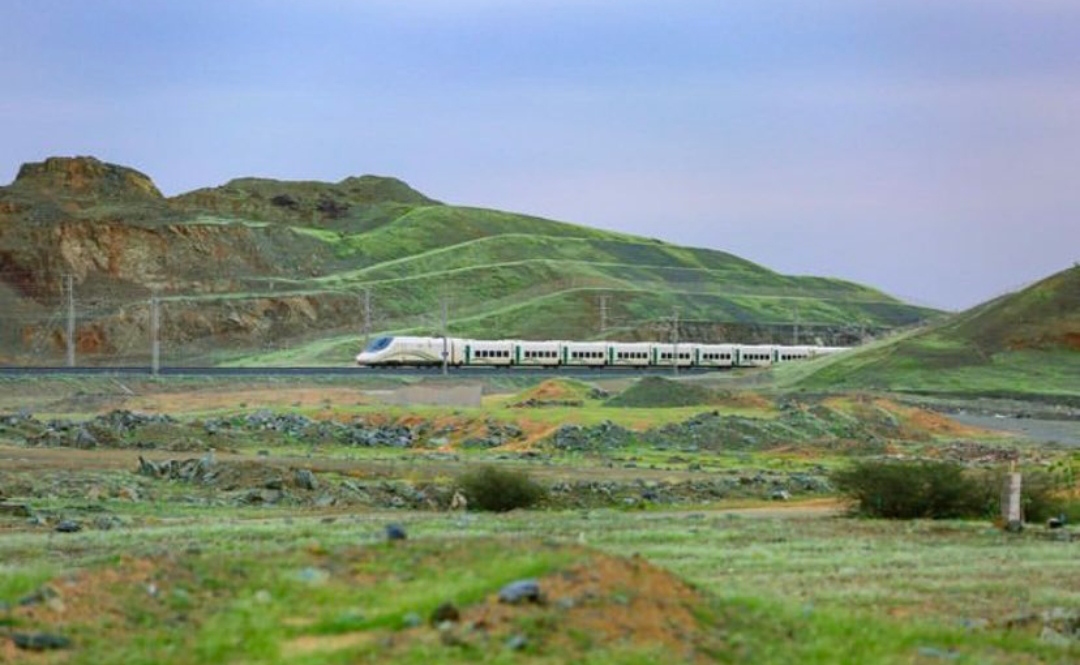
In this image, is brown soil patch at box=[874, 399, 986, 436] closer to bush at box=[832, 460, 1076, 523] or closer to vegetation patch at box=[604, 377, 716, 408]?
vegetation patch at box=[604, 377, 716, 408]

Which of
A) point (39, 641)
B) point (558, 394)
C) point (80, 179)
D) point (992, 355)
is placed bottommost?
point (39, 641)

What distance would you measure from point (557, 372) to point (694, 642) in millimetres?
93469

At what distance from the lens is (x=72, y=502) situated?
117 ft

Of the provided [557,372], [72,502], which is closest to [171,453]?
[72,502]

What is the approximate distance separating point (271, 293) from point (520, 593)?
466 feet

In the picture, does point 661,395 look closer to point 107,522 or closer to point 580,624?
point 107,522

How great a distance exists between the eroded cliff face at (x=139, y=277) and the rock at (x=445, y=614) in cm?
12570

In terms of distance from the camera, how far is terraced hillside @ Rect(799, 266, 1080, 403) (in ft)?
324

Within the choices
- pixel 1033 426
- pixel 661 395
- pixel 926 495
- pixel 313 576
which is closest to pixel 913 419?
pixel 1033 426

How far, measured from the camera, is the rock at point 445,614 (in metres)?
13.8

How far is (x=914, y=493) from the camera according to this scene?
3127 centimetres

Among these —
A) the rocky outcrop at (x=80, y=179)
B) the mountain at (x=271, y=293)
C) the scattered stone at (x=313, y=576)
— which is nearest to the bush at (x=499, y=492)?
the scattered stone at (x=313, y=576)

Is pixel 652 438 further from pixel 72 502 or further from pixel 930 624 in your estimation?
pixel 930 624

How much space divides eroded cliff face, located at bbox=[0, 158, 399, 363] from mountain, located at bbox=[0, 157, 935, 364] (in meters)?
0.17
